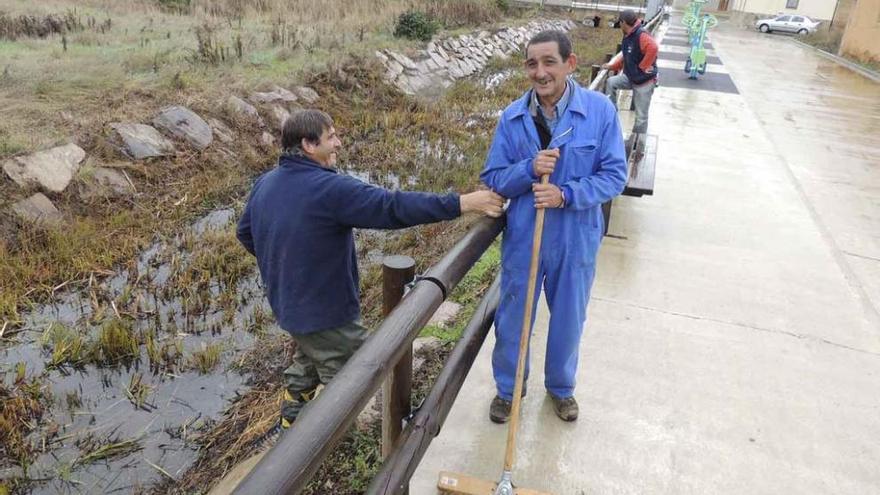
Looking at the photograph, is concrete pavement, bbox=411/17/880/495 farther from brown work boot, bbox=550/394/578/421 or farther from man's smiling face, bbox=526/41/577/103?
man's smiling face, bbox=526/41/577/103

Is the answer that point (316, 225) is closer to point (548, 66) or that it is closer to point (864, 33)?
point (548, 66)

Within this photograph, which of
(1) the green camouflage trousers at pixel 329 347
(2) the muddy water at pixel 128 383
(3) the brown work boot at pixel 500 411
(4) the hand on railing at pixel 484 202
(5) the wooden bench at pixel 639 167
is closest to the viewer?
(4) the hand on railing at pixel 484 202

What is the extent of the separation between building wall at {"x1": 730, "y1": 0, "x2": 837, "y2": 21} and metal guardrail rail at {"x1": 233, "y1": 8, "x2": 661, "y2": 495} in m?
45.8

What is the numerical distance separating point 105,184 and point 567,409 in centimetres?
542

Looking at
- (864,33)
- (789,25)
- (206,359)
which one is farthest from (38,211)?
(789,25)

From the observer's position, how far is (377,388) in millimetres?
1625

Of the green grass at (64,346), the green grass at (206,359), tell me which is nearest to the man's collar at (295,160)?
the green grass at (206,359)

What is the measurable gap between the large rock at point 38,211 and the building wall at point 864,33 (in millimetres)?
21317

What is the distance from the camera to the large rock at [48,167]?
5582 millimetres

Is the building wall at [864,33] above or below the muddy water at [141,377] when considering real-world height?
above

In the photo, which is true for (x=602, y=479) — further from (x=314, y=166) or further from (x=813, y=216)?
(x=813, y=216)

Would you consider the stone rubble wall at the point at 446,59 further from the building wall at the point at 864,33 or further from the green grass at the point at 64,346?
the building wall at the point at 864,33

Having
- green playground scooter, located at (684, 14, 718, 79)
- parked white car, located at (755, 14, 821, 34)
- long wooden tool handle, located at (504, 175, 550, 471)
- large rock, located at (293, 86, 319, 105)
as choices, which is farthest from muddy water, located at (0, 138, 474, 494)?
parked white car, located at (755, 14, 821, 34)

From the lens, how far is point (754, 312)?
3924 millimetres
